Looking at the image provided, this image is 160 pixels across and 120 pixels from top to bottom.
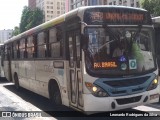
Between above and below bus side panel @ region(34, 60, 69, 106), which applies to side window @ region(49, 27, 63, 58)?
above

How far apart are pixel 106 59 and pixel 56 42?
2265 mm

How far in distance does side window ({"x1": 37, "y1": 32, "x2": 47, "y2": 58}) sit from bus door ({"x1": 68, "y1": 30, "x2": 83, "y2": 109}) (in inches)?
87.7

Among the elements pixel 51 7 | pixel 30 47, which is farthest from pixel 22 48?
pixel 51 7

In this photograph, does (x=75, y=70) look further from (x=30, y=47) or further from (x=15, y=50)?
(x=15, y=50)

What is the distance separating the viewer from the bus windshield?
7.61 meters

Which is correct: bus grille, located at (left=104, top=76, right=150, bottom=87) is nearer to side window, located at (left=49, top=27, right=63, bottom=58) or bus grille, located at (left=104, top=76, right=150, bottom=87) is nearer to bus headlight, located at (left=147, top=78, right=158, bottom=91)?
bus headlight, located at (left=147, top=78, right=158, bottom=91)

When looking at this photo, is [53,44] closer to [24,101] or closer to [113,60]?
[113,60]

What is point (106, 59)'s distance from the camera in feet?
25.1

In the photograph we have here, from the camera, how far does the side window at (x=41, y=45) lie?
10609 millimetres

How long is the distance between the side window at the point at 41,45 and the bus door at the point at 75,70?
2.23 meters

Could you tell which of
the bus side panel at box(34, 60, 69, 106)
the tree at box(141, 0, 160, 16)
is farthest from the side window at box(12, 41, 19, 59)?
the tree at box(141, 0, 160, 16)

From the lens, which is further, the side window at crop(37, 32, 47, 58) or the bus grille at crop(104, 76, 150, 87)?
the side window at crop(37, 32, 47, 58)

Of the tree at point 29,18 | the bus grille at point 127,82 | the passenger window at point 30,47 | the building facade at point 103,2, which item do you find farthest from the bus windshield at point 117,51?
the tree at point 29,18

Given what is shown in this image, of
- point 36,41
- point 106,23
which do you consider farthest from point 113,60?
point 36,41
